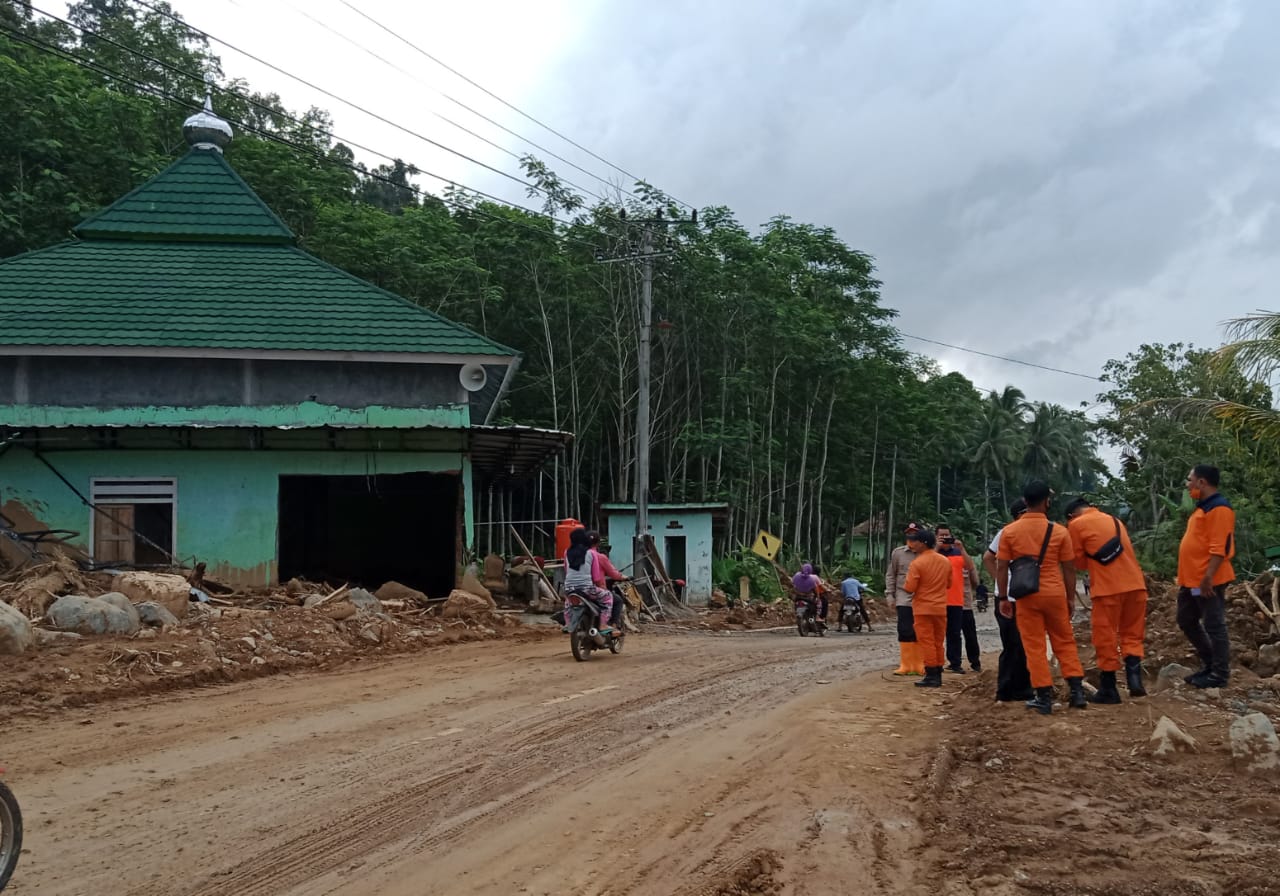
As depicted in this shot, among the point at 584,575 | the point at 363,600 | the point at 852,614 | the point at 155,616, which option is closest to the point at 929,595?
the point at 584,575

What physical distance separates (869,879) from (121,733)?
569 cm

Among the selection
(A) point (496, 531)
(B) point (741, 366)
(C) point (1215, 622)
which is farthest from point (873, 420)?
(C) point (1215, 622)

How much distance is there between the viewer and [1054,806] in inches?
211

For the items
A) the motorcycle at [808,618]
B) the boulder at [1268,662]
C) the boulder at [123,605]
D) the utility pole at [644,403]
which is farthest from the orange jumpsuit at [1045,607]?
the utility pole at [644,403]

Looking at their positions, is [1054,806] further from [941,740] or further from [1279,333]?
[1279,333]

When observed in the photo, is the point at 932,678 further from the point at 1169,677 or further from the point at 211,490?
Result: the point at 211,490

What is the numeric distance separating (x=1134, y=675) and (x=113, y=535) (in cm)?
1449

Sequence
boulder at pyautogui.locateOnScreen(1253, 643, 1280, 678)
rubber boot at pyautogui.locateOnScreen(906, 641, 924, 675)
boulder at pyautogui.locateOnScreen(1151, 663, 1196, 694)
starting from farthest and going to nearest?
rubber boot at pyautogui.locateOnScreen(906, 641, 924, 675)
boulder at pyautogui.locateOnScreen(1253, 643, 1280, 678)
boulder at pyautogui.locateOnScreen(1151, 663, 1196, 694)

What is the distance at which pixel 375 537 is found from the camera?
25.0 m

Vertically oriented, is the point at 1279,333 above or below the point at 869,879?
above

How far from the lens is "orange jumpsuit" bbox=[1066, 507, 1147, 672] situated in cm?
786

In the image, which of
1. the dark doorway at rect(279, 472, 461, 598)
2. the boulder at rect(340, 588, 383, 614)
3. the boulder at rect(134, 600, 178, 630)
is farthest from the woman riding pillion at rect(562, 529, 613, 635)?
the dark doorway at rect(279, 472, 461, 598)

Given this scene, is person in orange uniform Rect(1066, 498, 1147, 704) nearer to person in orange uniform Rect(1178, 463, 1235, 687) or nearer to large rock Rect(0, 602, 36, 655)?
person in orange uniform Rect(1178, 463, 1235, 687)

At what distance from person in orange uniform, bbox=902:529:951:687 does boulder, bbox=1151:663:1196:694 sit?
1.98m
